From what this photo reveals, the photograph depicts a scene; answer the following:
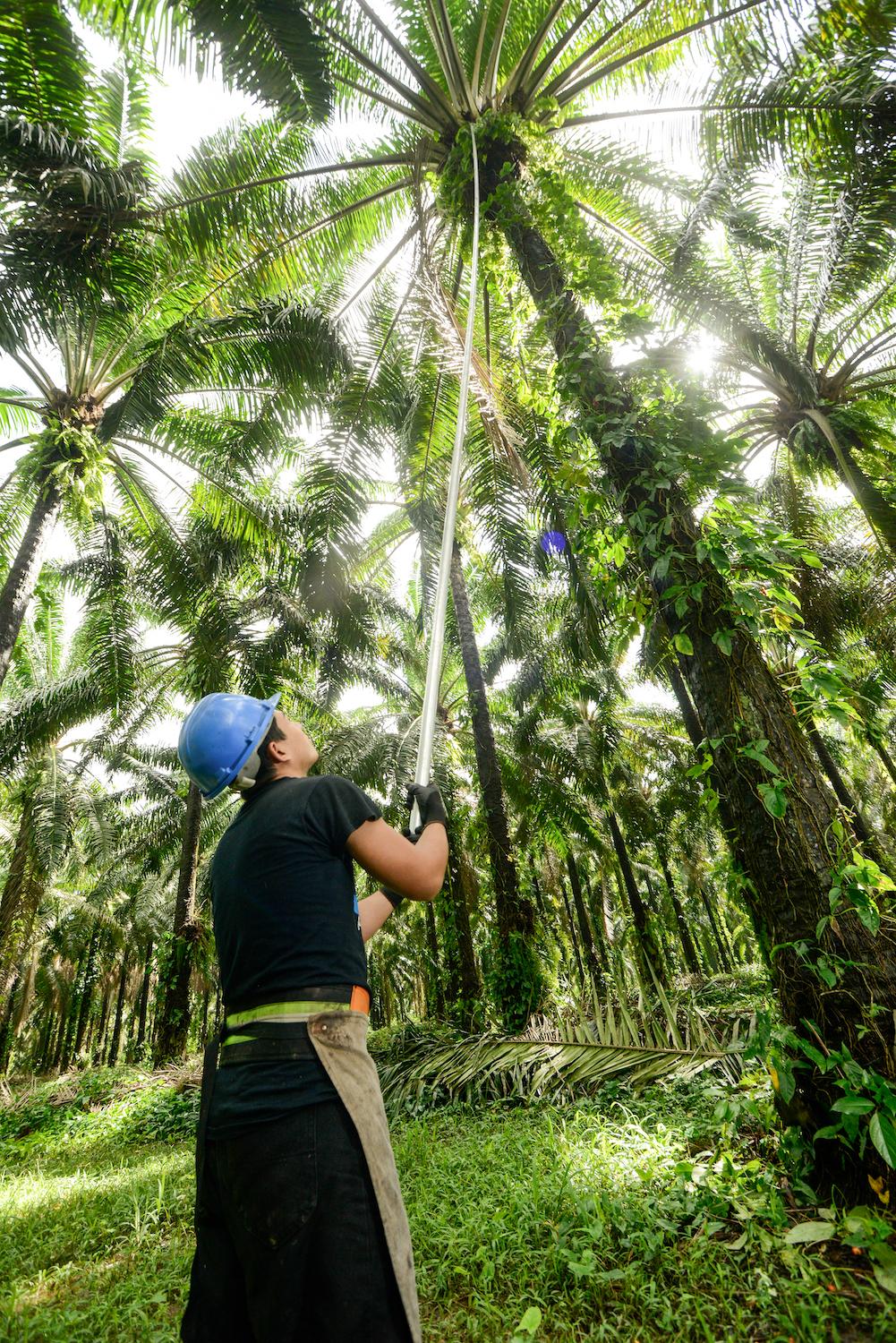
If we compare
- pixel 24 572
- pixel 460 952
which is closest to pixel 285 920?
pixel 24 572

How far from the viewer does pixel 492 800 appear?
10297 mm

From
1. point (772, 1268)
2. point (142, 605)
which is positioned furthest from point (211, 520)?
point (772, 1268)

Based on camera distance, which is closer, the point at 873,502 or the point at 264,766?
the point at 264,766

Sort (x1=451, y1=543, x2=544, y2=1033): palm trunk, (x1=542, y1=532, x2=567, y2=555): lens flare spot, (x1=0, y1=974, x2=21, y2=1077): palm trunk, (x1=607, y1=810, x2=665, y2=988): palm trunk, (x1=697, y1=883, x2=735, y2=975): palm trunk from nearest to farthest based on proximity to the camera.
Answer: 1. (x1=542, y1=532, x2=567, y2=555): lens flare spot
2. (x1=451, y1=543, x2=544, y2=1033): palm trunk
3. (x1=607, y1=810, x2=665, y2=988): palm trunk
4. (x1=0, y1=974, x2=21, y2=1077): palm trunk
5. (x1=697, y1=883, x2=735, y2=975): palm trunk

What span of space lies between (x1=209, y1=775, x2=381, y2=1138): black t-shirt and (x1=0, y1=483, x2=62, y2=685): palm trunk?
20.6 ft

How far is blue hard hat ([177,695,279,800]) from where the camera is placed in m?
2.14

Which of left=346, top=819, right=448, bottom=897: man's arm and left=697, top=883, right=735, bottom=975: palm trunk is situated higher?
left=697, top=883, right=735, bottom=975: palm trunk

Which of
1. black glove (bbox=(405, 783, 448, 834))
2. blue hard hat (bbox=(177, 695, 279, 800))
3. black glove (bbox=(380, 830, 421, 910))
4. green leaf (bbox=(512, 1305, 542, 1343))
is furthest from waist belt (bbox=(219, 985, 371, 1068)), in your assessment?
green leaf (bbox=(512, 1305, 542, 1343))

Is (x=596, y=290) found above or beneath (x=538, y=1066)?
above

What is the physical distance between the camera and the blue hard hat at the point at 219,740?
84.4 inches

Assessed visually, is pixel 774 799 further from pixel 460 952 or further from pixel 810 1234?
pixel 460 952

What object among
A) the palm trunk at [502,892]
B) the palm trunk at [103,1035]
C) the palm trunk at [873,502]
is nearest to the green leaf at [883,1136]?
the palm trunk at [873,502]

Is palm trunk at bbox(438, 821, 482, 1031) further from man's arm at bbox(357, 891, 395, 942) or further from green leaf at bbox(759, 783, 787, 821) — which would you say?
man's arm at bbox(357, 891, 395, 942)

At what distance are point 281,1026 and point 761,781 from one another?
2.26 m
